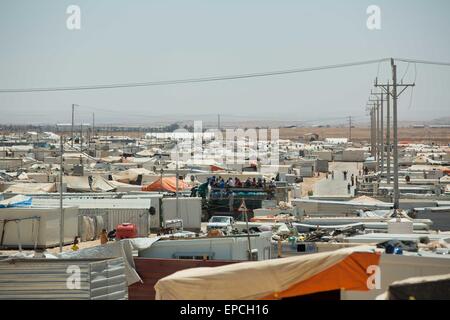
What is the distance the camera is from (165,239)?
1311 cm

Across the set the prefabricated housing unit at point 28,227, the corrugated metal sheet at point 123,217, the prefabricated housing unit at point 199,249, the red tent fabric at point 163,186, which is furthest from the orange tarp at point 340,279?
the red tent fabric at point 163,186

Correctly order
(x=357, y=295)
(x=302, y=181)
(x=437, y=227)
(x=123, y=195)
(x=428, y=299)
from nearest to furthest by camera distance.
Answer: (x=428, y=299) < (x=357, y=295) < (x=437, y=227) < (x=123, y=195) < (x=302, y=181)

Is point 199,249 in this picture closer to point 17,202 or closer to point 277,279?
point 277,279

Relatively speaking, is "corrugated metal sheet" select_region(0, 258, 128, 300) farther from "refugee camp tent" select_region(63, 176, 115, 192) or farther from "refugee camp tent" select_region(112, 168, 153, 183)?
"refugee camp tent" select_region(112, 168, 153, 183)

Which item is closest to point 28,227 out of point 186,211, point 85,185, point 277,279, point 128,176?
point 186,211

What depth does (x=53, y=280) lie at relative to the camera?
920cm

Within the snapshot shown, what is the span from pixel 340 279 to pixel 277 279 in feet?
1.95

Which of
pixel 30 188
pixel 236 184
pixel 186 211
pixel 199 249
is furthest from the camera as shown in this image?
pixel 30 188

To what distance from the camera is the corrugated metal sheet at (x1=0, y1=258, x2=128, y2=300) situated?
29.9ft

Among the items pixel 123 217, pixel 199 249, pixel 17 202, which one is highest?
pixel 199 249

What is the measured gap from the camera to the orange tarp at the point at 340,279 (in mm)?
6953
